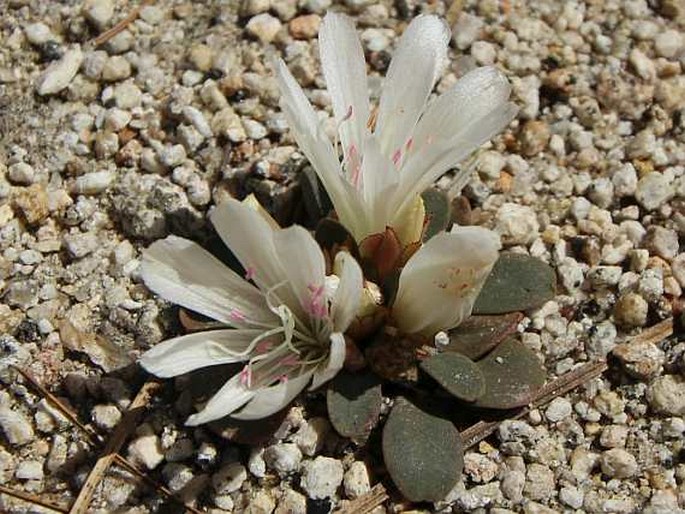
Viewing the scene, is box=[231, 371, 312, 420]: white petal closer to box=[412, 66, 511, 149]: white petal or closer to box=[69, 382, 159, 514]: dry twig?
box=[69, 382, 159, 514]: dry twig

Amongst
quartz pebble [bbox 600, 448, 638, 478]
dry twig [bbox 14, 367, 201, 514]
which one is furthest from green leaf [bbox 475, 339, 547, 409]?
dry twig [bbox 14, 367, 201, 514]

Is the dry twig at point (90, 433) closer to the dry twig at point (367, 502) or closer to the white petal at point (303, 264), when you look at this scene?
the dry twig at point (367, 502)

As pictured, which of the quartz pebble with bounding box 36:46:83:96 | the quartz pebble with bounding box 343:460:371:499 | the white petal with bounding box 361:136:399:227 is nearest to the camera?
the white petal with bounding box 361:136:399:227

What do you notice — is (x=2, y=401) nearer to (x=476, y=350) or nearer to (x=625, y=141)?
(x=476, y=350)

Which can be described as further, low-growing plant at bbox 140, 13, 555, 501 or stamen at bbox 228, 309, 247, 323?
stamen at bbox 228, 309, 247, 323

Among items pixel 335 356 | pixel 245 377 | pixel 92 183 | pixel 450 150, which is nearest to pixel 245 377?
pixel 245 377

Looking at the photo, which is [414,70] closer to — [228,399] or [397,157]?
[397,157]
